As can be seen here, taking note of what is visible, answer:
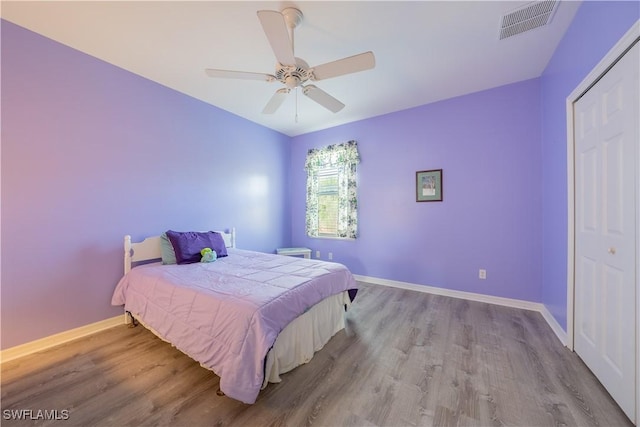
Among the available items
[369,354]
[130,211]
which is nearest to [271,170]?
[130,211]

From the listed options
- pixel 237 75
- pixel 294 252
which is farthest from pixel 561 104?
pixel 294 252

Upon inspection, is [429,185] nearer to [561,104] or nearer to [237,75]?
[561,104]

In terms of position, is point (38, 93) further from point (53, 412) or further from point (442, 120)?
point (442, 120)

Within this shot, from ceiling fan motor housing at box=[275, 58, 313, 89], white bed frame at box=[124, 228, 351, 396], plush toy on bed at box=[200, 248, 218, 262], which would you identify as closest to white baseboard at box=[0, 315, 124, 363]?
white bed frame at box=[124, 228, 351, 396]

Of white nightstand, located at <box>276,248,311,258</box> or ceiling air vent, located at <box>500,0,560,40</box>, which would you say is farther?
white nightstand, located at <box>276,248,311,258</box>

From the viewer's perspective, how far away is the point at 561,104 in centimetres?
222

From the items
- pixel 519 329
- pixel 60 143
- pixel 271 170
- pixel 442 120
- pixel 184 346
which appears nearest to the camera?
pixel 184 346

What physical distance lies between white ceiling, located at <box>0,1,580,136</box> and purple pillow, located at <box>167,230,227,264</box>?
189 centimetres

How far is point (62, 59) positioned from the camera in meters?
2.22

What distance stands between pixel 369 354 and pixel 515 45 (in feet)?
10.5

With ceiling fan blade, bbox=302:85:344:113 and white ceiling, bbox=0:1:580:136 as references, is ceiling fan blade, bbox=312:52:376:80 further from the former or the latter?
white ceiling, bbox=0:1:580:136

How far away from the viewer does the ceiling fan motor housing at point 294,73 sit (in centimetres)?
189

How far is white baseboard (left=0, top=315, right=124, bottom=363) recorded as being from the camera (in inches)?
76.9

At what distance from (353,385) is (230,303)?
40.9 inches
